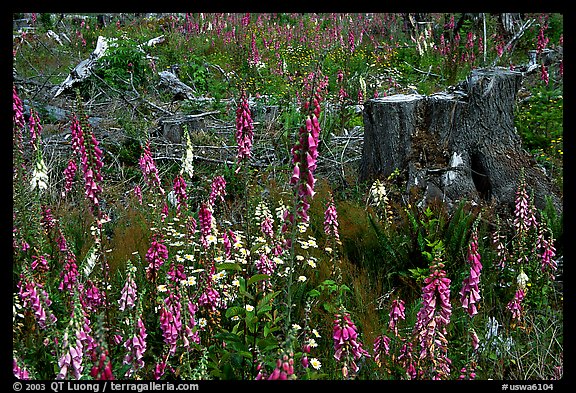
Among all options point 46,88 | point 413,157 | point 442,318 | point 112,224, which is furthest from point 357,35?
point 442,318

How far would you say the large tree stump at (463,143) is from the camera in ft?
18.3

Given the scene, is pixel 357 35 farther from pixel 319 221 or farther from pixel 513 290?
pixel 513 290

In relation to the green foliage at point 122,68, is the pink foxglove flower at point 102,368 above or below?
below

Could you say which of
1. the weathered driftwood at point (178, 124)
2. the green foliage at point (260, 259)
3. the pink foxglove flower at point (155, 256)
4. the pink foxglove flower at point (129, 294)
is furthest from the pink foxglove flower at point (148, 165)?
the weathered driftwood at point (178, 124)

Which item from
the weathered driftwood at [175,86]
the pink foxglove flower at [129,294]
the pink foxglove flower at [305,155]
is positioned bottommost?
the pink foxglove flower at [129,294]

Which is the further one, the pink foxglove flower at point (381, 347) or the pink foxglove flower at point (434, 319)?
the pink foxglove flower at point (381, 347)

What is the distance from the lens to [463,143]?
5.75 meters

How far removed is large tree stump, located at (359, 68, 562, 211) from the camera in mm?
5590

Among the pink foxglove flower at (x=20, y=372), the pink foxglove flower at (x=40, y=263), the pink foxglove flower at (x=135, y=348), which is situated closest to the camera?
the pink foxglove flower at (x=20, y=372)

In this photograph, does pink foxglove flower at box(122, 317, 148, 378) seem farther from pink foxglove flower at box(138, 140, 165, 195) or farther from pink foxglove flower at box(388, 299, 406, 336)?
pink foxglove flower at box(138, 140, 165, 195)

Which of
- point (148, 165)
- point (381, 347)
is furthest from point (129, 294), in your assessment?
point (148, 165)

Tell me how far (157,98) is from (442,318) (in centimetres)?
751

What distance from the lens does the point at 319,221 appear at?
5.50 meters

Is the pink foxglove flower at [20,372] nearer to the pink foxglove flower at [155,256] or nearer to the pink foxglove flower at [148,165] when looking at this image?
the pink foxglove flower at [155,256]
